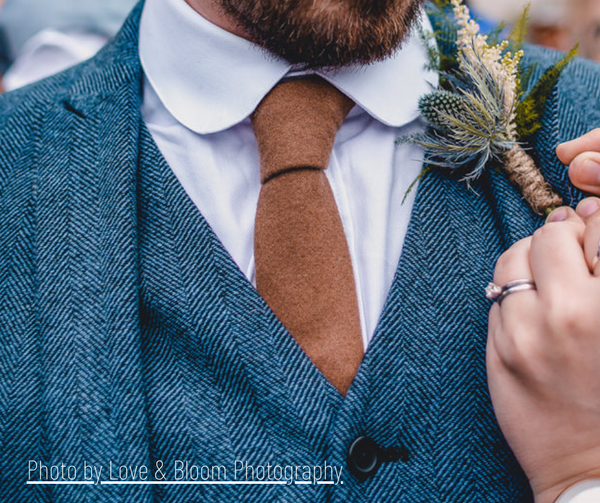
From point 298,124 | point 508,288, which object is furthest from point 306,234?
point 508,288

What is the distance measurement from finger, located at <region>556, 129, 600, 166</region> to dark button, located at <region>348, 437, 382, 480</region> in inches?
20.7

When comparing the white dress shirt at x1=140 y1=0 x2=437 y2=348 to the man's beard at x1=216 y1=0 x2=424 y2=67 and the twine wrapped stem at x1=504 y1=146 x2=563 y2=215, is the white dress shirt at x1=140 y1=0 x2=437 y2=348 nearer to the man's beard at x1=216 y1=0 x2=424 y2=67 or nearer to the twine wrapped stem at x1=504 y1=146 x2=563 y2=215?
the man's beard at x1=216 y1=0 x2=424 y2=67

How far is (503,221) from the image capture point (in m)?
0.99

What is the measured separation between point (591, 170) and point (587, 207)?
6cm

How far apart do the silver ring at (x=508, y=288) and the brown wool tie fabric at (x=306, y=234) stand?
22 cm

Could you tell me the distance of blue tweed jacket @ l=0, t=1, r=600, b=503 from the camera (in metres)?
0.90

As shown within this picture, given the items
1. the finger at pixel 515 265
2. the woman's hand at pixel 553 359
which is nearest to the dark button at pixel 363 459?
the woman's hand at pixel 553 359

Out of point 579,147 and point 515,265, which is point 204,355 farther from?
point 579,147

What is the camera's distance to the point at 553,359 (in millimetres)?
760

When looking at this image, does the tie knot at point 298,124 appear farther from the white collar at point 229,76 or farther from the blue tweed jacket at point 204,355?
the blue tweed jacket at point 204,355

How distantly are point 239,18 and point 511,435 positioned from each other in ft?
2.64

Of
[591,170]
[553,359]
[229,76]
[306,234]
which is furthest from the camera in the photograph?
[229,76]

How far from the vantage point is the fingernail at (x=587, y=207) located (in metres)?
0.84

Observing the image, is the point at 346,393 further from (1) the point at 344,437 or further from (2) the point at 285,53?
(2) the point at 285,53
